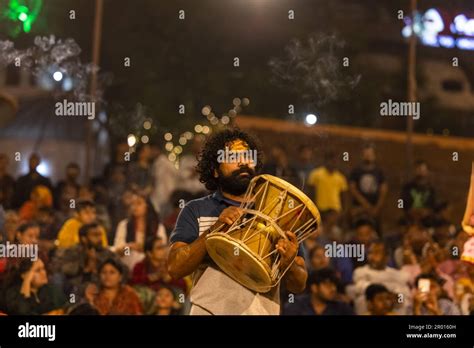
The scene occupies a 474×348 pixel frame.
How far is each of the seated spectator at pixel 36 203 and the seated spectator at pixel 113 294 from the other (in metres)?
1.30

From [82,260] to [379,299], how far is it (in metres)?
2.58

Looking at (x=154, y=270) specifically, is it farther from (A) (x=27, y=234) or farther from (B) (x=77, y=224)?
(A) (x=27, y=234)

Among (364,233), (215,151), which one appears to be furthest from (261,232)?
(364,233)

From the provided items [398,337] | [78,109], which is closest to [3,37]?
[78,109]

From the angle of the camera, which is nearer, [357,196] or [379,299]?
[379,299]

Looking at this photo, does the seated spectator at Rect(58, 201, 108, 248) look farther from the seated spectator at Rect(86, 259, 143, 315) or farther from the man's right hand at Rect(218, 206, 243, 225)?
the man's right hand at Rect(218, 206, 243, 225)

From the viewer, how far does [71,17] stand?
11.4 metres

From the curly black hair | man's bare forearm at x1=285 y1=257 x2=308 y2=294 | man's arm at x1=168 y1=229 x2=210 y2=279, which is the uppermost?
the curly black hair

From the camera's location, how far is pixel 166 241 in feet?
33.2

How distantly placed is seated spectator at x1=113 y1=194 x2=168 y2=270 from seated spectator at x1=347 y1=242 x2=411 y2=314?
5.86 ft

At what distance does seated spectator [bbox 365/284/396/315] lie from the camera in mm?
9352

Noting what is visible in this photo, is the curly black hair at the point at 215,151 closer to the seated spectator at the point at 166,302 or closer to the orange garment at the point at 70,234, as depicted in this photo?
the seated spectator at the point at 166,302

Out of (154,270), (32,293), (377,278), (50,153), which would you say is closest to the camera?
(32,293)

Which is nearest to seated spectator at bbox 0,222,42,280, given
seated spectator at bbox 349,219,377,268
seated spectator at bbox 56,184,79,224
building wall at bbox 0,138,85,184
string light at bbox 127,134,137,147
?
seated spectator at bbox 56,184,79,224
